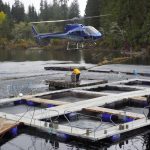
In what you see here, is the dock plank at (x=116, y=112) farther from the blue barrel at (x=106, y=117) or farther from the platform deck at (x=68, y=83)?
the platform deck at (x=68, y=83)

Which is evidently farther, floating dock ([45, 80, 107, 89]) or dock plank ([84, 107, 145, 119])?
floating dock ([45, 80, 107, 89])

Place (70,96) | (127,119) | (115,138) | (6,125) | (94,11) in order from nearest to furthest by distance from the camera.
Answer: (115,138), (6,125), (127,119), (70,96), (94,11)

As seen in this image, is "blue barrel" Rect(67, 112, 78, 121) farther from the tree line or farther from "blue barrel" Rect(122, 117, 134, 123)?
the tree line

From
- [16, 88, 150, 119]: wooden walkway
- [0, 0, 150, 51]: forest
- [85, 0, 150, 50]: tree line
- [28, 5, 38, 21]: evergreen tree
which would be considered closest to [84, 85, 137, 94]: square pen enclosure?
[16, 88, 150, 119]: wooden walkway

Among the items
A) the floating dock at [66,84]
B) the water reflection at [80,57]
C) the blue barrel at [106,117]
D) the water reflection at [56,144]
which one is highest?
the floating dock at [66,84]

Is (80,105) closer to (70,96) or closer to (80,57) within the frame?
(70,96)

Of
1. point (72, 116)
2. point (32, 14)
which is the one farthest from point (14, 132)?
point (32, 14)

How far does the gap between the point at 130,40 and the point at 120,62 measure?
28727 millimetres

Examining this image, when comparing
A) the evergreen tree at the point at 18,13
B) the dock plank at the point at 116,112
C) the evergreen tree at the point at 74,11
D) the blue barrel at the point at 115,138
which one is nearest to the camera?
the blue barrel at the point at 115,138

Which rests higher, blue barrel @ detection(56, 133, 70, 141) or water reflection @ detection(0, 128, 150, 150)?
blue barrel @ detection(56, 133, 70, 141)

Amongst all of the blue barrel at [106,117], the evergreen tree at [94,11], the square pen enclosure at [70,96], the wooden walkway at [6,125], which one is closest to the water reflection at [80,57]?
the evergreen tree at [94,11]

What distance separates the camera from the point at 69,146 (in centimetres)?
2142

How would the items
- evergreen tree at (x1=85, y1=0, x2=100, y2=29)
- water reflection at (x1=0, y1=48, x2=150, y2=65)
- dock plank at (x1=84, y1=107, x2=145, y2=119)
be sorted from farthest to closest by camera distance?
evergreen tree at (x1=85, y1=0, x2=100, y2=29) < water reflection at (x1=0, y1=48, x2=150, y2=65) < dock plank at (x1=84, y1=107, x2=145, y2=119)

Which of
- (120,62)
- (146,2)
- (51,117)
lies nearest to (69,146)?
(51,117)
